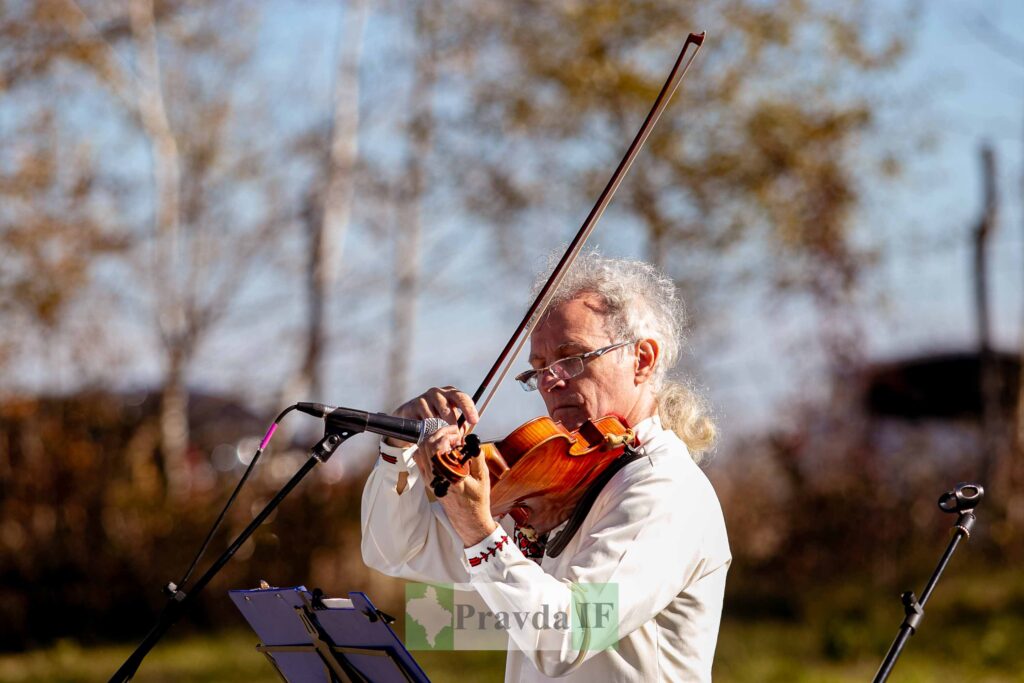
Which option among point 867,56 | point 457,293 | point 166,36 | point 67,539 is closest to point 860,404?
point 867,56

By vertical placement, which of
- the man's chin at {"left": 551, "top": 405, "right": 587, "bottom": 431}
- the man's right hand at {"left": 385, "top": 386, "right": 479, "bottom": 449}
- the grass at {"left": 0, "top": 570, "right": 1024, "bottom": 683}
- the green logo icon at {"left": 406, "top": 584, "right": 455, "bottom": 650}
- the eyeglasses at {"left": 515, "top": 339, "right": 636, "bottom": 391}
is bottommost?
the grass at {"left": 0, "top": 570, "right": 1024, "bottom": 683}

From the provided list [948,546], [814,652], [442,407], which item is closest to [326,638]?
[442,407]

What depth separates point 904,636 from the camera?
2646 millimetres

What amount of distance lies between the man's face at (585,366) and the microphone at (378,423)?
1.24 feet

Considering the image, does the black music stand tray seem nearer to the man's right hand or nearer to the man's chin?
the man's right hand

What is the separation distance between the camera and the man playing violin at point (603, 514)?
2305 millimetres

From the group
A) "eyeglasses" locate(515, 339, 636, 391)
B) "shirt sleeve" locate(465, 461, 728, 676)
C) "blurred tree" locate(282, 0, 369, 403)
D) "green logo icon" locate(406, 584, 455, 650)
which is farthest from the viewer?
"blurred tree" locate(282, 0, 369, 403)

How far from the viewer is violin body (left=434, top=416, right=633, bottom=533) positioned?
8.74 ft

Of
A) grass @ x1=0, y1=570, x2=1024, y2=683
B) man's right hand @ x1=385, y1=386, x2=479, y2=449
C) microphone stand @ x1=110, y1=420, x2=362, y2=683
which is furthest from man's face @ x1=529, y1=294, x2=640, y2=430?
grass @ x1=0, y1=570, x2=1024, y2=683

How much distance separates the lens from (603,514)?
249 cm

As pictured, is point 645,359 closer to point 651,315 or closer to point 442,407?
point 651,315

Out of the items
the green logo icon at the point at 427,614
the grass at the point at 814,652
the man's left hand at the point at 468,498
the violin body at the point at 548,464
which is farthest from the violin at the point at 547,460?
the grass at the point at 814,652

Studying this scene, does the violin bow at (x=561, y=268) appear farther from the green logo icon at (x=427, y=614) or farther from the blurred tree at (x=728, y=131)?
the blurred tree at (x=728, y=131)

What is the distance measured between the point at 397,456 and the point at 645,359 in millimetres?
582
